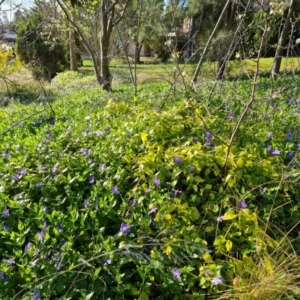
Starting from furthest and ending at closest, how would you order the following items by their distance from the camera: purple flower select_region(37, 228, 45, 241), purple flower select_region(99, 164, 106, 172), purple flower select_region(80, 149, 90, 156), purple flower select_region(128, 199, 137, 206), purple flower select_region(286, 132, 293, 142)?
1. purple flower select_region(286, 132, 293, 142)
2. purple flower select_region(80, 149, 90, 156)
3. purple flower select_region(99, 164, 106, 172)
4. purple flower select_region(128, 199, 137, 206)
5. purple flower select_region(37, 228, 45, 241)

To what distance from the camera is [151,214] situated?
1.65 meters

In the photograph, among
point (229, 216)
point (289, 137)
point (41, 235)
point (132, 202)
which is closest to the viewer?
point (41, 235)

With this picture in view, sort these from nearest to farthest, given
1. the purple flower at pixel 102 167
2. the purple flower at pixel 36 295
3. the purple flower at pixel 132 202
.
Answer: the purple flower at pixel 36 295, the purple flower at pixel 132 202, the purple flower at pixel 102 167

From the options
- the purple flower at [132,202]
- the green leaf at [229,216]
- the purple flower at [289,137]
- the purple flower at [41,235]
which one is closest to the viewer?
the purple flower at [41,235]

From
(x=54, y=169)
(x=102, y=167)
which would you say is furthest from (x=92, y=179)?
(x=54, y=169)

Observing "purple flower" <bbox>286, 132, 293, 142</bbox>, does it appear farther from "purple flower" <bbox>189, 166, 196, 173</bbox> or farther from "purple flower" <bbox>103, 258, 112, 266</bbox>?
"purple flower" <bbox>103, 258, 112, 266</bbox>

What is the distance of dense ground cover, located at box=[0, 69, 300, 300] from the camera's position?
134 centimetres

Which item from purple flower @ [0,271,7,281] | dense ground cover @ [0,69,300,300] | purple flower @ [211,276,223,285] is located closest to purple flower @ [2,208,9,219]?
dense ground cover @ [0,69,300,300]

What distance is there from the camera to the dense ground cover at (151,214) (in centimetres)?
134

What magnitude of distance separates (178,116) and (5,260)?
152 cm

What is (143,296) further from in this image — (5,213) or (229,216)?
(5,213)

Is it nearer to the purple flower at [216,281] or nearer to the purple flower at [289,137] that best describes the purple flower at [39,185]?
the purple flower at [216,281]

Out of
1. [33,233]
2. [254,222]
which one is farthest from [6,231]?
[254,222]

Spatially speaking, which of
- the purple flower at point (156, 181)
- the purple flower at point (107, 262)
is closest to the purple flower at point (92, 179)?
the purple flower at point (156, 181)
